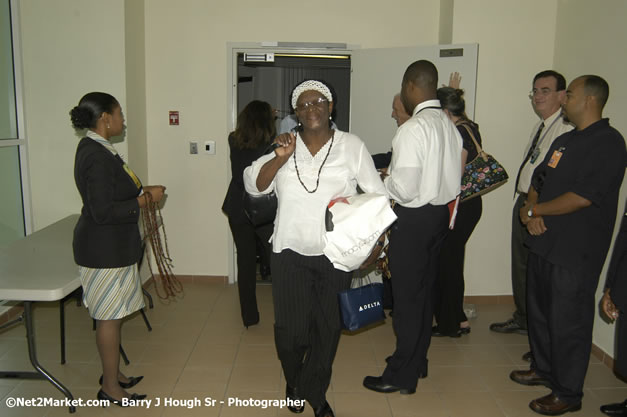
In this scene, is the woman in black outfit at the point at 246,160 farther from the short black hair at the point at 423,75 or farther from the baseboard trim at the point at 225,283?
the baseboard trim at the point at 225,283

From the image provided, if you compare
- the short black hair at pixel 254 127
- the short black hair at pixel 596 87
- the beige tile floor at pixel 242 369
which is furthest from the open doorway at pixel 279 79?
the short black hair at pixel 596 87

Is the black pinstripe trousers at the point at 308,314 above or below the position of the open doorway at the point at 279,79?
below

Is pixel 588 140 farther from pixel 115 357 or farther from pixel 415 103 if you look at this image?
pixel 115 357

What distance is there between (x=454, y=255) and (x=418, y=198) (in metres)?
1.21

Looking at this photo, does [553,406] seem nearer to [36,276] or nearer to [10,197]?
[36,276]

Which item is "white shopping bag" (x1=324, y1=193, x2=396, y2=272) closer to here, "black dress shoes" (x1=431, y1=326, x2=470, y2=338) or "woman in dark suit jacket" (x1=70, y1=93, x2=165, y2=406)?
"woman in dark suit jacket" (x1=70, y1=93, x2=165, y2=406)

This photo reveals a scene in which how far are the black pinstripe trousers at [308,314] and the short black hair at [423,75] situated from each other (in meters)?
1.04

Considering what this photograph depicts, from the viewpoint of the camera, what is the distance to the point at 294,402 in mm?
2643

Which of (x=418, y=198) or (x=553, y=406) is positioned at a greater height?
(x=418, y=198)

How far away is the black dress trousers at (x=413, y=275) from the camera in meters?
2.60

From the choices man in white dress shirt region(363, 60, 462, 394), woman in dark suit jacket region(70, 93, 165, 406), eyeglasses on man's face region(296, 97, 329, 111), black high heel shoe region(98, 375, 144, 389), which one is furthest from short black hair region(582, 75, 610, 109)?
black high heel shoe region(98, 375, 144, 389)

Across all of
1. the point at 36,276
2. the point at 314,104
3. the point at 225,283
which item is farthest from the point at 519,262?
the point at 36,276

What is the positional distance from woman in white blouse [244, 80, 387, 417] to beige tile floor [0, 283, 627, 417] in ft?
1.58

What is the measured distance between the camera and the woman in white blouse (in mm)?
2279
